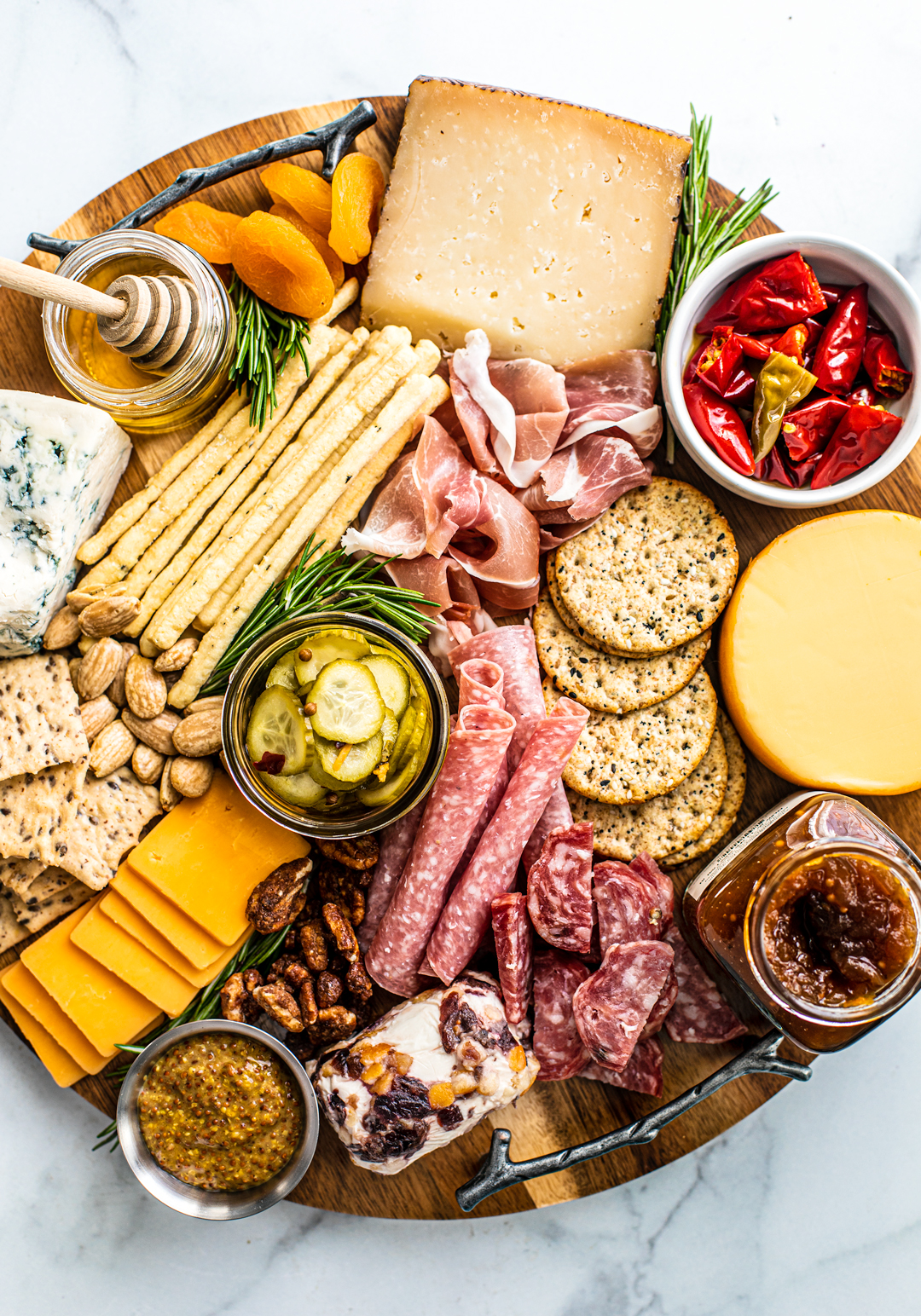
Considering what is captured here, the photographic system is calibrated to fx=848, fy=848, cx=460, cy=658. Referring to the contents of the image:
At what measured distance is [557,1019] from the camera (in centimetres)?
188

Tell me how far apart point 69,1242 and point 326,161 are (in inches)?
110

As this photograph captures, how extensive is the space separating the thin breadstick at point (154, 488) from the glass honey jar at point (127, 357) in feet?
0.21

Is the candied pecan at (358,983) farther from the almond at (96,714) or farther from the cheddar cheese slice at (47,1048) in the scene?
the almond at (96,714)

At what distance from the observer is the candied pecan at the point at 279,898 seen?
1.87 meters

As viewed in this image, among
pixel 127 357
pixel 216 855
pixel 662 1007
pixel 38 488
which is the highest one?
pixel 127 357

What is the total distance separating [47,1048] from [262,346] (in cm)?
166

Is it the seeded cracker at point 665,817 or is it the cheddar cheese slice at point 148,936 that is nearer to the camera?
the cheddar cheese slice at point 148,936

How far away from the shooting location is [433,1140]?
1766mm

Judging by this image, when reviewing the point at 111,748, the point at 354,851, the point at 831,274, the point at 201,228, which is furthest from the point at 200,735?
the point at 831,274

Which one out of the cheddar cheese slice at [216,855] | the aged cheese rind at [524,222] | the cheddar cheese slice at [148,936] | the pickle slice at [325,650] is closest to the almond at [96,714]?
the cheddar cheese slice at [216,855]

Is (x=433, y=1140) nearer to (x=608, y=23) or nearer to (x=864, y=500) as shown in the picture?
(x=864, y=500)

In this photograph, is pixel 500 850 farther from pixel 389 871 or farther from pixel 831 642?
pixel 831 642

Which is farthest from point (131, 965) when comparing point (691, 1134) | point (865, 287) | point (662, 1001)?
point (865, 287)

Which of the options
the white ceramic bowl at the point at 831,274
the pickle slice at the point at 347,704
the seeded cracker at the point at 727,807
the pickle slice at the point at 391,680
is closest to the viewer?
the pickle slice at the point at 347,704
